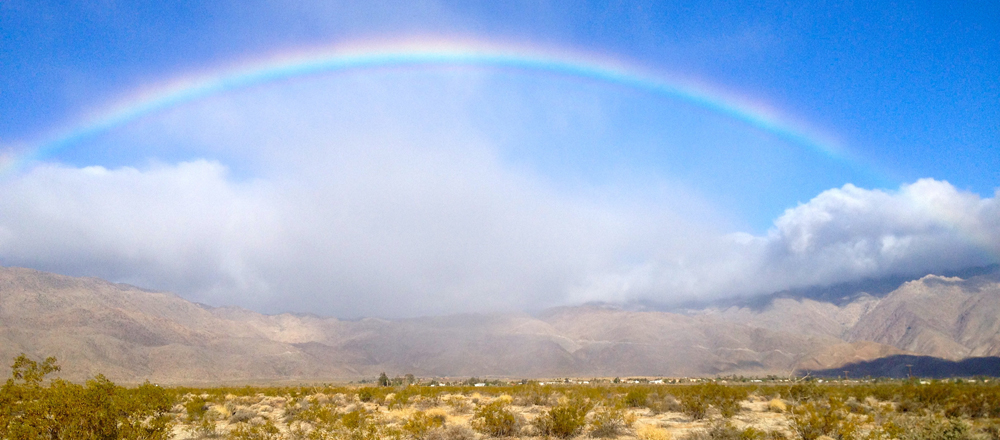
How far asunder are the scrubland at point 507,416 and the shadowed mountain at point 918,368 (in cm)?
14973

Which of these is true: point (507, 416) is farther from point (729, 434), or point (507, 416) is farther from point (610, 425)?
point (729, 434)

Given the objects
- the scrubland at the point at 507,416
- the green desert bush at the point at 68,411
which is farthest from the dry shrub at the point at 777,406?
the green desert bush at the point at 68,411

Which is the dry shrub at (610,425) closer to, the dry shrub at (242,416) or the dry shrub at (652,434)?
the dry shrub at (652,434)

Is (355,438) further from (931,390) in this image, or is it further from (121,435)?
(931,390)

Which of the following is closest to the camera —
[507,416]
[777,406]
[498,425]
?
[498,425]

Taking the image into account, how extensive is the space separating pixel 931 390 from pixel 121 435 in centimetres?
3282

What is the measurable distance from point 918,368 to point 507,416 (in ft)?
625

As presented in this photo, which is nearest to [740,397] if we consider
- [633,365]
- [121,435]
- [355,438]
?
[355,438]

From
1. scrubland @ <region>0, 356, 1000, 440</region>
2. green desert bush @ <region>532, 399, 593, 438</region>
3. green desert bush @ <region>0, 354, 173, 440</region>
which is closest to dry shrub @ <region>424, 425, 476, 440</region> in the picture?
scrubland @ <region>0, 356, 1000, 440</region>

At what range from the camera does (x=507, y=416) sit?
19625 millimetres

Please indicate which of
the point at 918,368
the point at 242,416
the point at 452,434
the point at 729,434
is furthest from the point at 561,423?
the point at 918,368

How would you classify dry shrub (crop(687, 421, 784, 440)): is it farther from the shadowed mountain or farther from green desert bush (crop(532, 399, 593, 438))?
the shadowed mountain

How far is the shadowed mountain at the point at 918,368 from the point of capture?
149 metres

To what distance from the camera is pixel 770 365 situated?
187 meters
